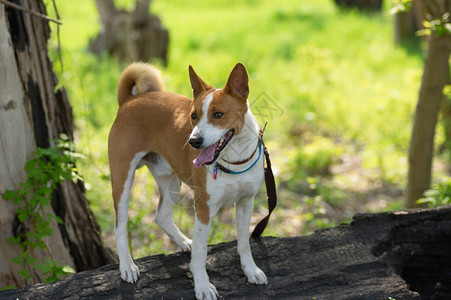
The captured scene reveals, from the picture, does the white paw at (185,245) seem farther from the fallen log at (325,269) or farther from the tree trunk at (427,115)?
the tree trunk at (427,115)

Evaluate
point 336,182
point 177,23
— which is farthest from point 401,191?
point 177,23

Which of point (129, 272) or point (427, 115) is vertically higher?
point (427, 115)

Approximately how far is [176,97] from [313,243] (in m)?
1.39

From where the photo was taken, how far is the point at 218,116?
294 centimetres

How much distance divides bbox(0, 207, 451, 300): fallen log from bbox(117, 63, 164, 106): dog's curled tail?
1186mm

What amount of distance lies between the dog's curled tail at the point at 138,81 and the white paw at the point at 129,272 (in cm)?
117

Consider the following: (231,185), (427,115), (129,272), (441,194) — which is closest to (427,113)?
(427,115)

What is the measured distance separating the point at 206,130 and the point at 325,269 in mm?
1301

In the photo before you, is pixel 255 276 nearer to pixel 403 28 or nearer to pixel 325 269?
pixel 325 269

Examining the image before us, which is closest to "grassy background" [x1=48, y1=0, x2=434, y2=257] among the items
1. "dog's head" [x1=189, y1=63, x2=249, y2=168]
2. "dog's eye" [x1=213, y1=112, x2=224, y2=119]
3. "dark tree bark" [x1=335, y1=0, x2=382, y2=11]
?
"dog's head" [x1=189, y1=63, x2=249, y2=168]

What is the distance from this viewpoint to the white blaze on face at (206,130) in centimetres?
288

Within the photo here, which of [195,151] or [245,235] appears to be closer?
[195,151]

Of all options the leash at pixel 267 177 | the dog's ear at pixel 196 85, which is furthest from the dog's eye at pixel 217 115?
the leash at pixel 267 177

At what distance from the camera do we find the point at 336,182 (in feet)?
22.4
